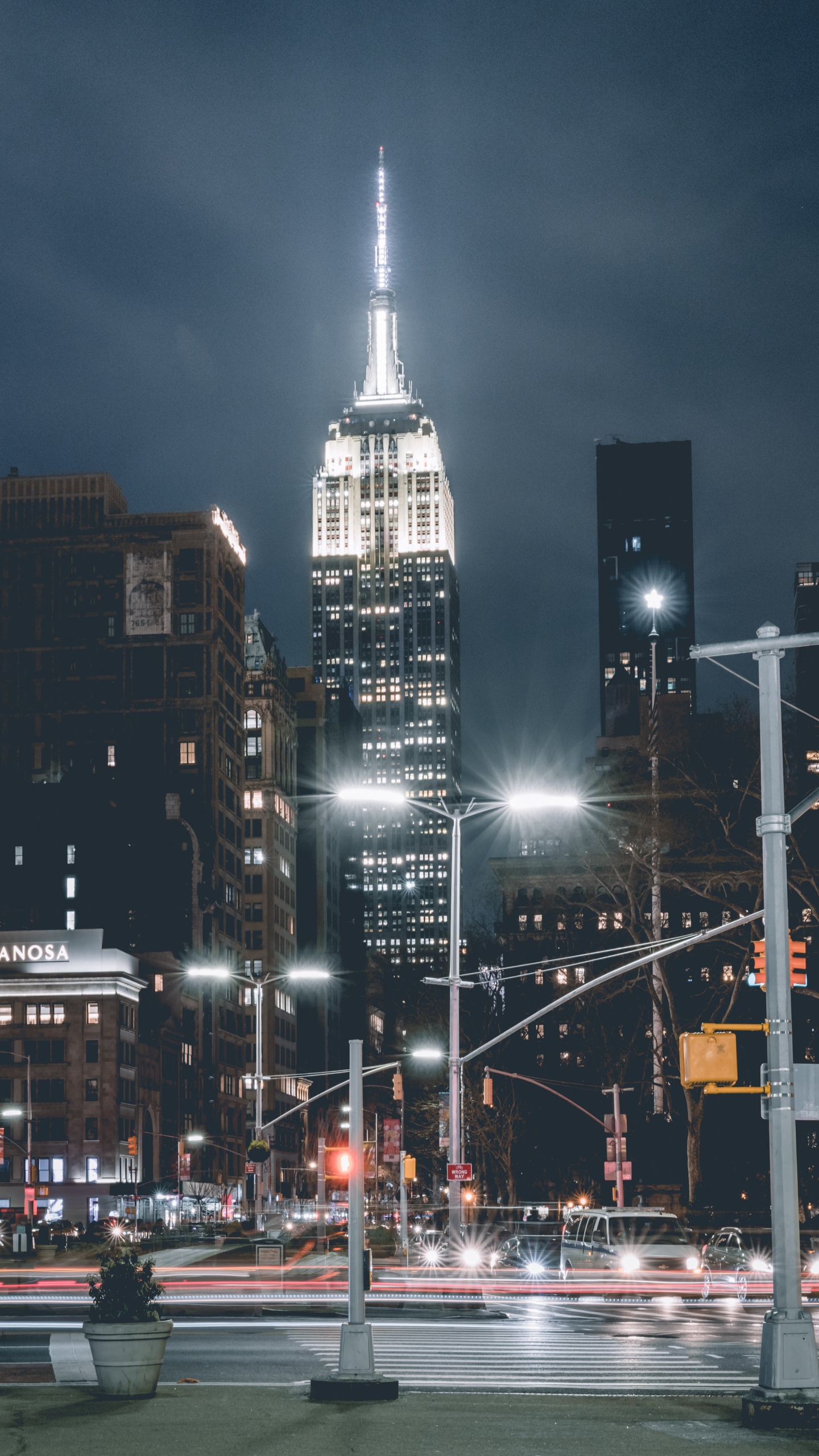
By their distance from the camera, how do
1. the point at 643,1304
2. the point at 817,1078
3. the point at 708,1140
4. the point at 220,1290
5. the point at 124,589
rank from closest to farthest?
1. the point at 817,1078
2. the point at 643,1304
3. the point at 220,1290
4. the point at 708,1140
5. the point at 124,589

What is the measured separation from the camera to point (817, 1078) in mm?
18922

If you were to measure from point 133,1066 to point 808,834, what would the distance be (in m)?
86.0

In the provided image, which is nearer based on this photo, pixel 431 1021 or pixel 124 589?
pixel 431 1021

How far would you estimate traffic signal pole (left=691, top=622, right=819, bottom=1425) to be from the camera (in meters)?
17.2

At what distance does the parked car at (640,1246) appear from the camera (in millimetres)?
38906

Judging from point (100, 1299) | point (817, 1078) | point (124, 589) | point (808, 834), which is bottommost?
point (100, 1299)

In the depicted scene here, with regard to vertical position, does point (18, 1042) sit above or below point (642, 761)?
below

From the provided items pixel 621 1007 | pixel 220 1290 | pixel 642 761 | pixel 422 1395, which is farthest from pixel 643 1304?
pixel 621 1007

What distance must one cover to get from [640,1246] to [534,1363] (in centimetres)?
1586

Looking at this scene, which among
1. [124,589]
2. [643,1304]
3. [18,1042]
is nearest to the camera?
[643,1304]

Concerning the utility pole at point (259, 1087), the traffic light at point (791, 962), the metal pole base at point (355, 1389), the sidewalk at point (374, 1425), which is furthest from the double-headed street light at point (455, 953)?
the utility pole at point (259, 1087)

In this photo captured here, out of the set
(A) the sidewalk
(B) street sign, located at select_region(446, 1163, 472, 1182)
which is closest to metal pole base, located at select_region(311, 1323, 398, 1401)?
(A) the sidewalk

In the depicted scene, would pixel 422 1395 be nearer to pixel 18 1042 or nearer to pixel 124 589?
pixel 18 1042

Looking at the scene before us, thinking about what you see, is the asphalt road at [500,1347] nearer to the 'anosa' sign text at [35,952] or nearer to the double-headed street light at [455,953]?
the double-headed street light at [455,953]
